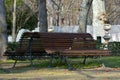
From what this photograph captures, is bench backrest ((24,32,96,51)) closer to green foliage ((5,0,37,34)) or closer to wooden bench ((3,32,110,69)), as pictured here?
wooden bench ((3,32,110,69))

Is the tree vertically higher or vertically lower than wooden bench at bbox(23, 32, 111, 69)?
higher

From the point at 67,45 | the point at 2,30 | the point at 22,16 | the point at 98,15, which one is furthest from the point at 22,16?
the point at 67,45

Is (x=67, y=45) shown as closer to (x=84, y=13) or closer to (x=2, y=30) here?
(x=2, y=30)

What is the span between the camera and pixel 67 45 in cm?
1459

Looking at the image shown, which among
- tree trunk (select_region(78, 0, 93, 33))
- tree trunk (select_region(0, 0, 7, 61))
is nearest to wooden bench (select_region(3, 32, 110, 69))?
tree trunk (select_region(0, 0, 7, 61))

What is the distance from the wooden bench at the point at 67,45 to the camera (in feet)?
45.0

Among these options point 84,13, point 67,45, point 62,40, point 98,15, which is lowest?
point 67,45

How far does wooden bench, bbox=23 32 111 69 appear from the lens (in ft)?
45.0

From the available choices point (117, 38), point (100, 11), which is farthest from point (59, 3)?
point (100, 11)

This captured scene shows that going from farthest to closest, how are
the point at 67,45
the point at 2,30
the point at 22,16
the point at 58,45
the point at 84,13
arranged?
the point at 22,16, the point at 84,13, the point at 2,30, the point at 67,45, the point at 58,45

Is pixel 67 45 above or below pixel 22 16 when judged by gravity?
below

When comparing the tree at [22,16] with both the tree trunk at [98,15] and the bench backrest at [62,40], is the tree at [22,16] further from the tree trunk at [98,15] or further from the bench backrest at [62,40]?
the bench backrest at [62,40]

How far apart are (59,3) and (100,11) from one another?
28630mm

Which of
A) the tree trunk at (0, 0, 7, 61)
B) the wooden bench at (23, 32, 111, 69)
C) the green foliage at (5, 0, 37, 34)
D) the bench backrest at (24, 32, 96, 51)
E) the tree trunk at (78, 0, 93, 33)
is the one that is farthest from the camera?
the green foliage at (5, 0, 37, 34)
